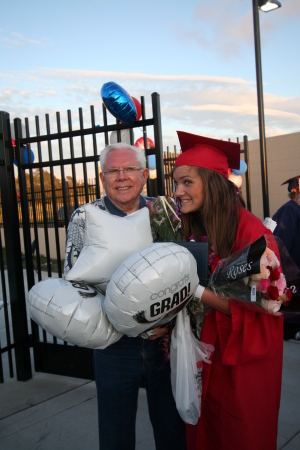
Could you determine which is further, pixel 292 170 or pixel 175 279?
pixel 292 170

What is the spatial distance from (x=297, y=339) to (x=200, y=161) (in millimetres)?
3565

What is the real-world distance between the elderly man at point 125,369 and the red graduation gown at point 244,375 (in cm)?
26

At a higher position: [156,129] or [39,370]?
[156,129]

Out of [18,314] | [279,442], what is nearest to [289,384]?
[279,442]

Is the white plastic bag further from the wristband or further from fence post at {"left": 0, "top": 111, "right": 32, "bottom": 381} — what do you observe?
fence post at {"left": 0, "top": 111, "right": 32, "bottom": 381}

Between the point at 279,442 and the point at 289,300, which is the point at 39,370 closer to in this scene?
the point at 279,442

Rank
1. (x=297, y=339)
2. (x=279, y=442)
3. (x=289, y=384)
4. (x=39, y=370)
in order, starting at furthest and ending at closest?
1. (x=297, y=339)
2. (x=39, y=370)
3. (x=289, y=384)
4. (x=279, y=442)

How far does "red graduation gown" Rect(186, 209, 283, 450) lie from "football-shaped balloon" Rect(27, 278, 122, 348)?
50 centimetres

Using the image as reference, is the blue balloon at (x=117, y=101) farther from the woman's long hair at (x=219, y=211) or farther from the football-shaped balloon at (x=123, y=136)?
the woman's long hair at (x=219, y=211)

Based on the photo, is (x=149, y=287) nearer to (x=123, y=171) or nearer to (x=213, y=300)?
(x=213, y=300)

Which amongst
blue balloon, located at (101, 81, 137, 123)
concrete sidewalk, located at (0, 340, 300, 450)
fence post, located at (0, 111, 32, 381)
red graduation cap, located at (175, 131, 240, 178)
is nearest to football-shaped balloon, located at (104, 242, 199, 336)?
red graduation cap, located at (175, 131, 240, 178)

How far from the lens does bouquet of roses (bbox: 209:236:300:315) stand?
5.05ft

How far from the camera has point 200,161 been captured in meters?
1.89

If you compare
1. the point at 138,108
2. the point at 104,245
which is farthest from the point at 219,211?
the point at 138,108
